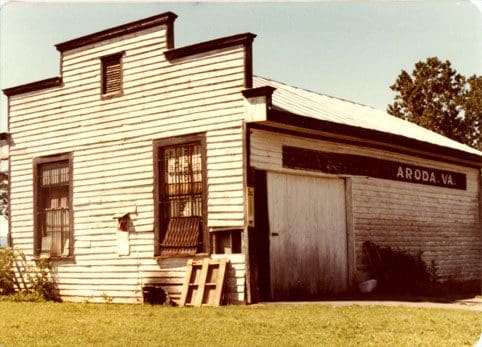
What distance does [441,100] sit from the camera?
126ft

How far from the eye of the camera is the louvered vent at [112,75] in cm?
A: 1641

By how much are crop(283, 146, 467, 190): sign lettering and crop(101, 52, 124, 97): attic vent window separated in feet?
14.7

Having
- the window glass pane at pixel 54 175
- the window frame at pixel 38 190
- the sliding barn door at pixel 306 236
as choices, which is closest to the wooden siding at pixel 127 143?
the window frame at pixel 38 190

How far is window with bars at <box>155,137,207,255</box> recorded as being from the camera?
1451cm

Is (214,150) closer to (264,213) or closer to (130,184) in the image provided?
(264,213)

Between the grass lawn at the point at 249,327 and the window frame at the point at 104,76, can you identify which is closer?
the grass lawn at the point at 249,327

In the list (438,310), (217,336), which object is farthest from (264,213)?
(217,336)

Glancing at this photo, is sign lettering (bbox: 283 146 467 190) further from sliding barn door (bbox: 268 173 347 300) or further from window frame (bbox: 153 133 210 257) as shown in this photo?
window frame (bbox: 153 133 210 257)

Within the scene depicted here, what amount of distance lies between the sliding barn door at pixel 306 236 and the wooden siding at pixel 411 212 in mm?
311

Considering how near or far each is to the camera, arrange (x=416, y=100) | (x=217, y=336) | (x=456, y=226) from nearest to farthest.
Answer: (x=217, y=336), (x=456, y=226), (x=416, y=100)

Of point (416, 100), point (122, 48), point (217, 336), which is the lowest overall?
point (217, 336)

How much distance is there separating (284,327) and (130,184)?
693cm

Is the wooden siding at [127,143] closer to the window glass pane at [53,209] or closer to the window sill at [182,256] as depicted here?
the window sill at [182,256]

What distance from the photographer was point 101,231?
16391 mm
